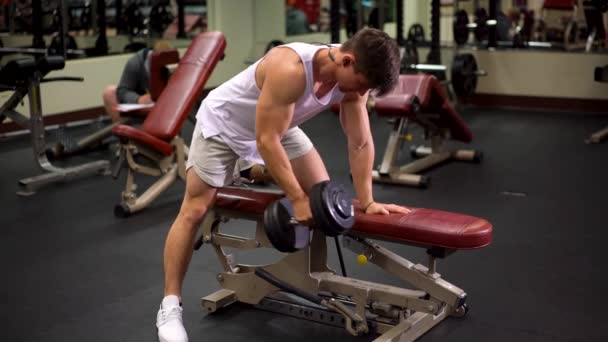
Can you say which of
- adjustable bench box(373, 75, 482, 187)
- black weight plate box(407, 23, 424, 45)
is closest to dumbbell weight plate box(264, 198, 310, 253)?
adjustable bench box(373, 75, 482, 187)

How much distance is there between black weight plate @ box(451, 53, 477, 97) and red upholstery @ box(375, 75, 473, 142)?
78.3 inches

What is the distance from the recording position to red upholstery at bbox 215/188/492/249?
2510mm

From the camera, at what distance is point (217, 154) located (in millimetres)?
2723

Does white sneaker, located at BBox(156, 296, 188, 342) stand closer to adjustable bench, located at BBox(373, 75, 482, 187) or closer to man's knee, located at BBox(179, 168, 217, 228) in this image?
man's knee, located at BBox(179, 168, 217, 228)

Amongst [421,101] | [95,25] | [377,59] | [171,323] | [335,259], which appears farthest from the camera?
[95,25]

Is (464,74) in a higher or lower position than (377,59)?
lower

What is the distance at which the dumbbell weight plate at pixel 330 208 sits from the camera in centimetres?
239

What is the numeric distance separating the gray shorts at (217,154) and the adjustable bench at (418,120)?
1.99 metres

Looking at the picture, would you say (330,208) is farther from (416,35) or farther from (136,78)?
(416,35)

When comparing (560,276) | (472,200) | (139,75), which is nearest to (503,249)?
(560,276)

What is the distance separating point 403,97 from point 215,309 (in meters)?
2.32

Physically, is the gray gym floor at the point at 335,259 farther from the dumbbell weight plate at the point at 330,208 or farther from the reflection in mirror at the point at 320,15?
the reflection in mirror at the point at 320,15

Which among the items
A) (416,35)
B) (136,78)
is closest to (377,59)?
(136,78)

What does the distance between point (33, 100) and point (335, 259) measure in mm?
2421
